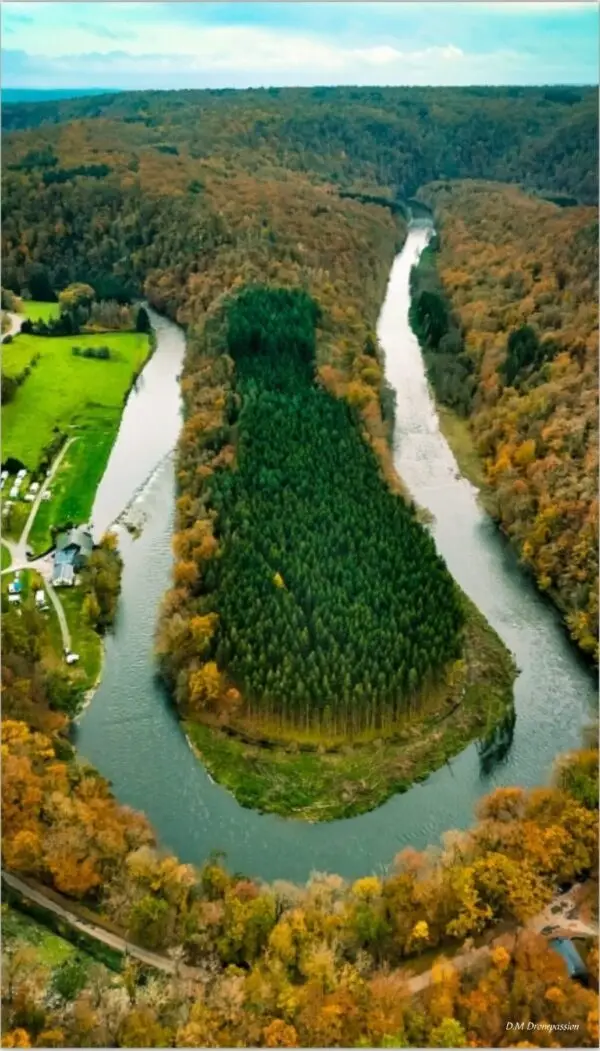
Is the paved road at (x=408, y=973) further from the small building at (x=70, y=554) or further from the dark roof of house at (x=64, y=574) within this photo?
the small building at (x=70, y=554)

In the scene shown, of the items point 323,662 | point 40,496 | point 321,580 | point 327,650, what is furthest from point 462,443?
point 323,662

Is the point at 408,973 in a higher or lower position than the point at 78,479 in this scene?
lower

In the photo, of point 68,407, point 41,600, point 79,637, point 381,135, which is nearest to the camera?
point 79,637

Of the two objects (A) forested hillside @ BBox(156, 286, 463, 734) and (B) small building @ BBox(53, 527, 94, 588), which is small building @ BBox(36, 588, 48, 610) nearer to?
(B) small building @ BBox(53, 527, 94, 588)

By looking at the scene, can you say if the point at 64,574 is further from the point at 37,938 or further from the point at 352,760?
the point at 37,938

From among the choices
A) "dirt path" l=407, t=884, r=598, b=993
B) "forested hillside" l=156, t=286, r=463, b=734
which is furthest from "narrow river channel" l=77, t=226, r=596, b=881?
"dirt path" l=407, t=884, r=598, b=993

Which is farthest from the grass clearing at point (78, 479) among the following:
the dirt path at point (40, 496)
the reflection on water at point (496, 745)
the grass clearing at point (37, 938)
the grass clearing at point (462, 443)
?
the reflection on water at point (496, 745)

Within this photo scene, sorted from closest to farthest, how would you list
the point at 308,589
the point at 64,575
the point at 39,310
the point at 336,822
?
the point at 336,822 → the point at 308,589 → the point at 64,575 → the point at 39,310
